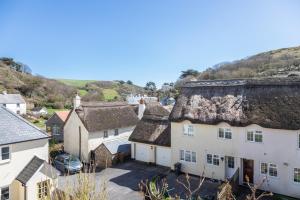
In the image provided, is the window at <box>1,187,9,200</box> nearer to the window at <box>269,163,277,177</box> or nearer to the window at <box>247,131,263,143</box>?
the window at <box>247,131,263,143</box>

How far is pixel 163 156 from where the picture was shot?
2509cm

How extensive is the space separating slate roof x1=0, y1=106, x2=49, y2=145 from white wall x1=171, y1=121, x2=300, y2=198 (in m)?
11.5

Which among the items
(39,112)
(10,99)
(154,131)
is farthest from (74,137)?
(10,99)

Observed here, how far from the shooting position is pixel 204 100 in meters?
22.3

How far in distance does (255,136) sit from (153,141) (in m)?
9.87

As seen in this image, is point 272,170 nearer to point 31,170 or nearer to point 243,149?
point 243,149

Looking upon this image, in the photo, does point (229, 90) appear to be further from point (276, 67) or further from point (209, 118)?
point (276, 67)

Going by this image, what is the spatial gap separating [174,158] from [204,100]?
5.90m

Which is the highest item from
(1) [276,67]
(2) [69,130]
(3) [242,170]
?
(1) [276,67]

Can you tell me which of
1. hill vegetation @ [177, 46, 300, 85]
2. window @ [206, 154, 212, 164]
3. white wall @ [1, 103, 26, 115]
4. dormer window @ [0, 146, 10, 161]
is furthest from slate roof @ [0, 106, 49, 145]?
white wall @ [1, 103, 26, 115]

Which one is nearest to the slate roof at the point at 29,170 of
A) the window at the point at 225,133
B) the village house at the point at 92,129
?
the village house at the point at 92,129

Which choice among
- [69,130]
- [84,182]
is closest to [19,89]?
[69,130]

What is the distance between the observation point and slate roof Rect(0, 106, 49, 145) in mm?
17516

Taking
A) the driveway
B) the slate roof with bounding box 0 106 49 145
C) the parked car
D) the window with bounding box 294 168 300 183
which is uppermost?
the slate roof with bounding box 0 106 49 145
